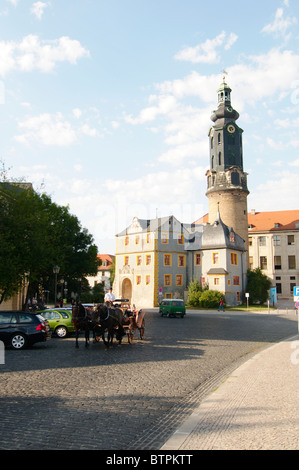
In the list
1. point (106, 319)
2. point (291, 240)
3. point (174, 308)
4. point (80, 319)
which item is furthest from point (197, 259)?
point (106, 319)

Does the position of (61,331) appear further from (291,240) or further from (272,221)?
(272,221)

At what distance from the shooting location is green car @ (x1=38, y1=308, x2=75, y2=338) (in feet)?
67.5

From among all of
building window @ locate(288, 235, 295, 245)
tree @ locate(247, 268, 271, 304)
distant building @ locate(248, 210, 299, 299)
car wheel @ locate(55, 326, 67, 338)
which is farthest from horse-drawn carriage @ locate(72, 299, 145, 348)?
building window @ locate(288, 235, 295, 245)

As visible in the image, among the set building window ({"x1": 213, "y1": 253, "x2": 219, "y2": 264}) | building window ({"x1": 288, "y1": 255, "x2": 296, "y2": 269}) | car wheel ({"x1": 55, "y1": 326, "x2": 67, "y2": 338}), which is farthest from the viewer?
building window ({"x1": 288, "y1": 255, "x2": 296, "y2": 269})

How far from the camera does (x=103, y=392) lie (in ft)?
27.8

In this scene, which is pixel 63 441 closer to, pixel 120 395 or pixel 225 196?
pixel 120 395

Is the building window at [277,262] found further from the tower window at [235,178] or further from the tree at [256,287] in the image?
the tower window at [235,178]

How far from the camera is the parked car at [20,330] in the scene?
1559cm

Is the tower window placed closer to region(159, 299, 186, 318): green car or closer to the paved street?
region(159, 299, 186, 318): green car

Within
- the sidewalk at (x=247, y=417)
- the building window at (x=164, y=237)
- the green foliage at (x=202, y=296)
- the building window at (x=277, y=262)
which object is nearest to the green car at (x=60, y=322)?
the sidewalk at (x=247, y=417)

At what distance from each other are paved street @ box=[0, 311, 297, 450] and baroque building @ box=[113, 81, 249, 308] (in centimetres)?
4121

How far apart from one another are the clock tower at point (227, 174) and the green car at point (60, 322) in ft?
159

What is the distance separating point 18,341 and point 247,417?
444 inches
